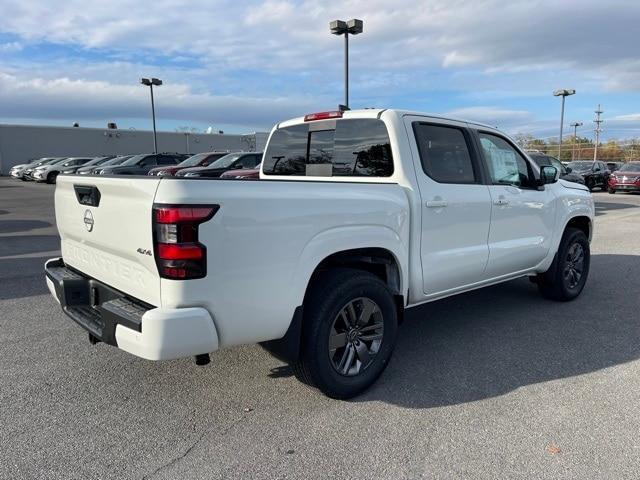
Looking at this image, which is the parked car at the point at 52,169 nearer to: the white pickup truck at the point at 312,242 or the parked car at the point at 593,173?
the parked car at the point at 593,173

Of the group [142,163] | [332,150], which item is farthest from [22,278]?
[142,163]

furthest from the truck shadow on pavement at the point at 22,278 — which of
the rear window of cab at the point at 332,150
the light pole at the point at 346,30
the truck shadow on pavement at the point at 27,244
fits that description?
the light pole at the point at 346,30

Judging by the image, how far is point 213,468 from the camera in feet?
9.07

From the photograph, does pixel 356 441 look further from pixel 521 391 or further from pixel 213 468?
pixel 521 391

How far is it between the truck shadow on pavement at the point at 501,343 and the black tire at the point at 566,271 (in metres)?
0.13

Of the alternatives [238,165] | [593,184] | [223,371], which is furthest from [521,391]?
[593,184]

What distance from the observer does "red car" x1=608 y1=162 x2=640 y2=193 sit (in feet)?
80.5

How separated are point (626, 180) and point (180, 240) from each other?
27.2 meters

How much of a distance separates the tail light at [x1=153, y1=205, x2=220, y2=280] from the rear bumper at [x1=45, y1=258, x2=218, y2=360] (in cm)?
22

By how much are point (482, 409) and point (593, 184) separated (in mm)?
27424

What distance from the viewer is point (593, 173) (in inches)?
1057

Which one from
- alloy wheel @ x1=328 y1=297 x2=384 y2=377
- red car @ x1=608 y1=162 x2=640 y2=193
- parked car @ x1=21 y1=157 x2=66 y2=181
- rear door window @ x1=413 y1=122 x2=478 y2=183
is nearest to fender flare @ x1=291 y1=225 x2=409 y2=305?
alloy wheel @ x1=328 y1=297 x2=384 y2=377

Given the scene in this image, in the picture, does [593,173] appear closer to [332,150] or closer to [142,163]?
[142,163]

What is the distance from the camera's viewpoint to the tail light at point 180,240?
2656 millimetres
